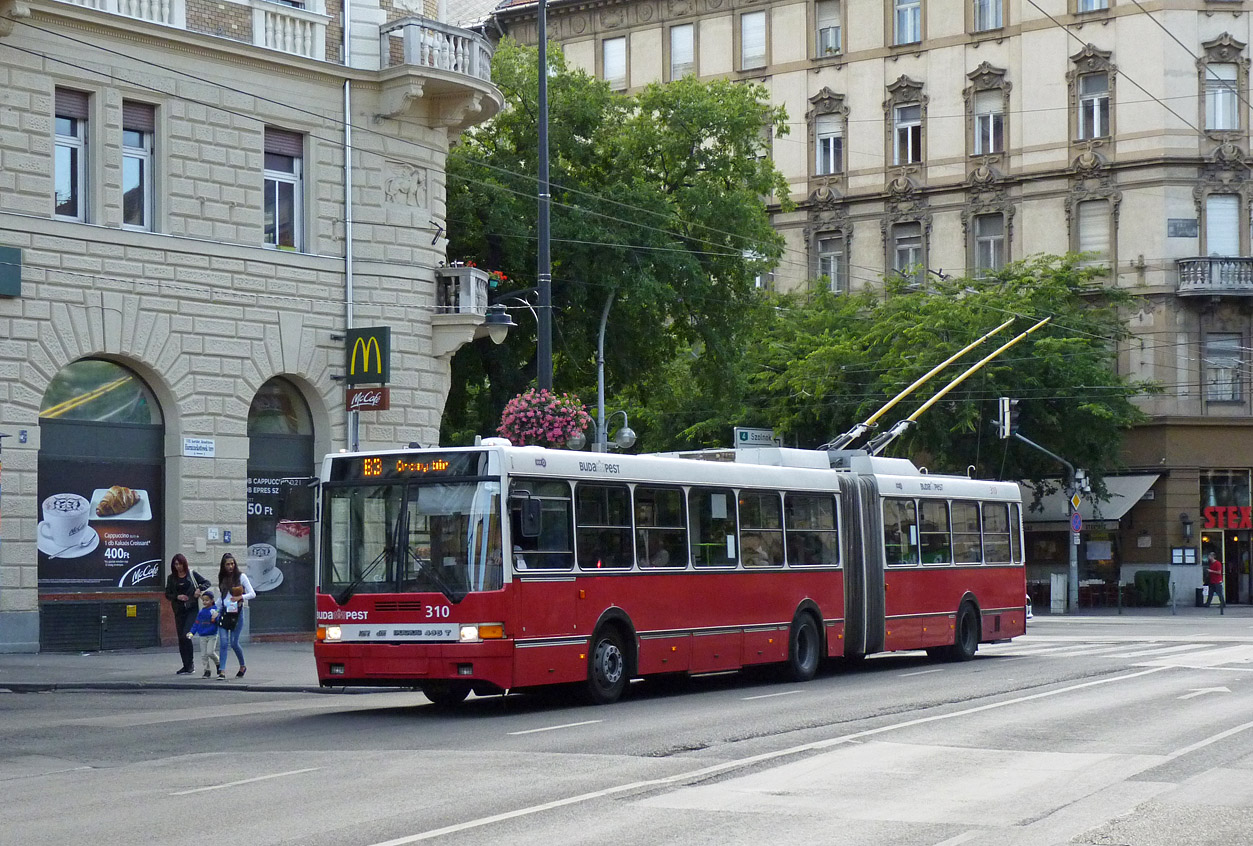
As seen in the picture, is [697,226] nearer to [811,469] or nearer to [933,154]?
[811,469]

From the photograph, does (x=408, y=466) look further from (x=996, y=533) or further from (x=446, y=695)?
(x=996, y=533)

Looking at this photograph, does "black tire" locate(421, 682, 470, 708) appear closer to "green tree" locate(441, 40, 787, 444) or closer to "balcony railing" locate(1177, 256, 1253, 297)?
"green tree" locate(441, 40, 787, 444)

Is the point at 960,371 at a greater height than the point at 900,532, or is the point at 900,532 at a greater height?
the point at 960,371

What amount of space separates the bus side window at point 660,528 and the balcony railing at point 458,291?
37.4 feet

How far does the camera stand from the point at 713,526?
65.8ft

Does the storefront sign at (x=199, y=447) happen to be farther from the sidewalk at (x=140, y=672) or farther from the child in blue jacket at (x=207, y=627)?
the child in blue jacket at (x=207, y=627)

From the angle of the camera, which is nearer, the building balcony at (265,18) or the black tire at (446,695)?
the black tire at (446,695)

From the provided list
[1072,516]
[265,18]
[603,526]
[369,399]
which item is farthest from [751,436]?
[1072,516]

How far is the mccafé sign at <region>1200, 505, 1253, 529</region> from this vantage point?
51.5 m

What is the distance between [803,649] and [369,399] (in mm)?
9633

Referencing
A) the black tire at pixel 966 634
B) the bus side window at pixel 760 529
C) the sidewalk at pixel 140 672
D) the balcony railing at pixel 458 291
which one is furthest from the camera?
the balcony railing at pixel 458 291

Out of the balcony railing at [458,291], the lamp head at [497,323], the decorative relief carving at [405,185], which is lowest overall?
the lamp head at [497,323]

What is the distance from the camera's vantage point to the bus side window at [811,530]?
2166 cm

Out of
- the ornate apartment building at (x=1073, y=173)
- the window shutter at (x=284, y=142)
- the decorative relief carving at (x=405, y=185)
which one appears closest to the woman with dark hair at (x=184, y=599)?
the window shutter at (x=284, y=142)
